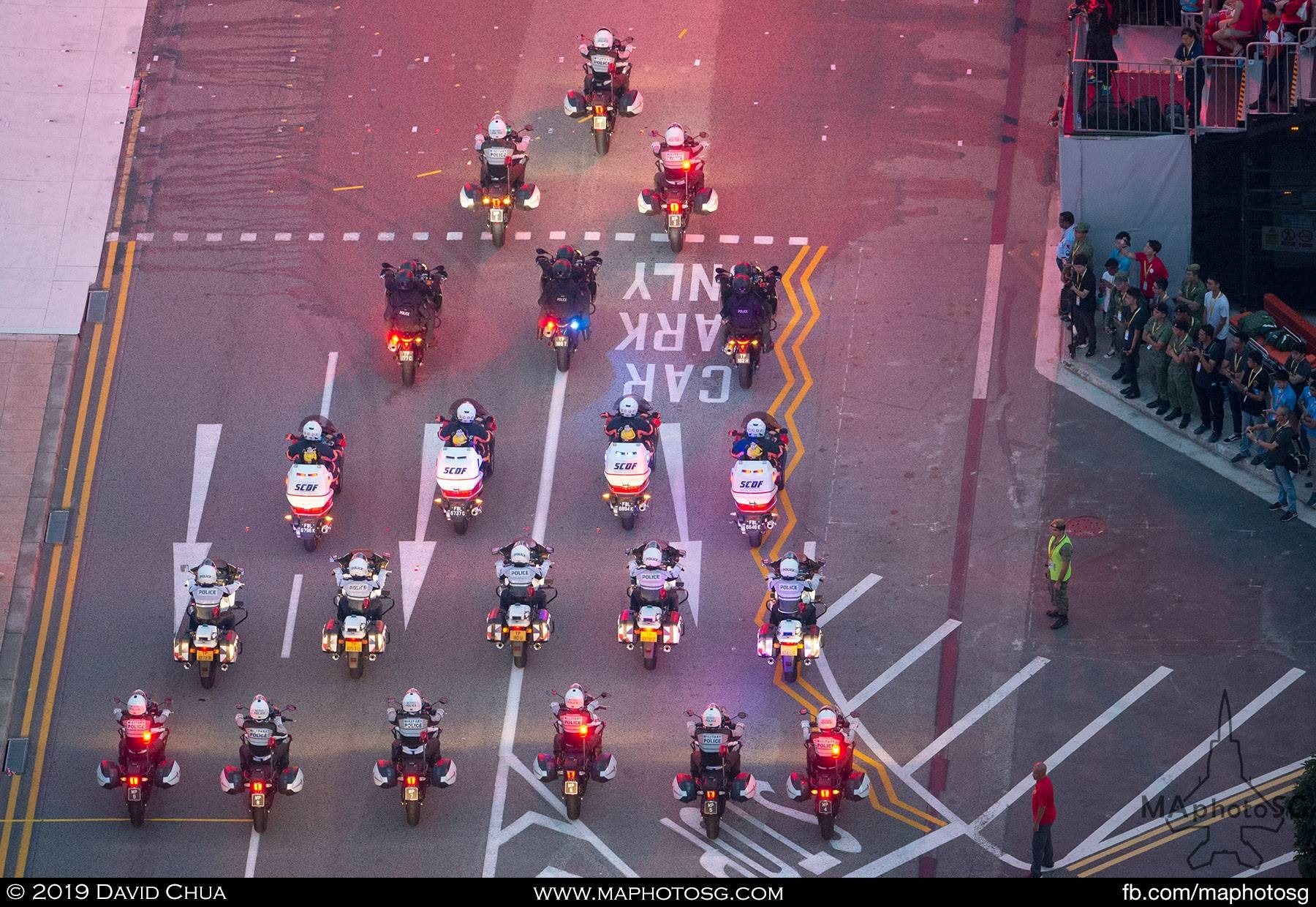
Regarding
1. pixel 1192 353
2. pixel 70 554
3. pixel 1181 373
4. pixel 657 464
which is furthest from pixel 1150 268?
pixel 70 554

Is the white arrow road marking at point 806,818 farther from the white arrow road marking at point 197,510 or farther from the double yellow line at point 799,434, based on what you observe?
the white arrow road marking at point 197,510

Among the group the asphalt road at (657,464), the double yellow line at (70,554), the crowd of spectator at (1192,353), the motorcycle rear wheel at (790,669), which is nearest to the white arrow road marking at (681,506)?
the asphalt road at (657,464)

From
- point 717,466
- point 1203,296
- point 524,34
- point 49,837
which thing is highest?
point 524,34

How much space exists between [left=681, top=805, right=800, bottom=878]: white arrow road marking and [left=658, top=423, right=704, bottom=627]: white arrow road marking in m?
3.86

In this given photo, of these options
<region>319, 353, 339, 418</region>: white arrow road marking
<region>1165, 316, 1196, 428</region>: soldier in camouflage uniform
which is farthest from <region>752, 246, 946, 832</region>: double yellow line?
<region>319, 353, 339, 418</region>: white arrow road marking

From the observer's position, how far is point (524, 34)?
5803 cm

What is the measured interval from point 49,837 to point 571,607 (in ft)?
28.9

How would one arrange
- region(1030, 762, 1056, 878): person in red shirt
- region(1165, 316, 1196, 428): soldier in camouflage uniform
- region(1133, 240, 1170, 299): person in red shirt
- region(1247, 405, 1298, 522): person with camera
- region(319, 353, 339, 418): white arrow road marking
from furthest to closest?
region(319, 353, 339, 418): white arrow road marking, region(1133, 240, 1170, 299): person in red shirt, region(1165, 316, 1196, 428): soldier in camouflage uniform, region(1247, 405, 1298, 522): person with camera, region(1030, 762, 1056, 878): person in red shirt

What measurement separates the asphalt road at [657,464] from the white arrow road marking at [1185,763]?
0.13m

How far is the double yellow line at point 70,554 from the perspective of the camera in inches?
1802

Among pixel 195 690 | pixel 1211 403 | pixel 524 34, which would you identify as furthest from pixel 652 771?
pixel 524 34

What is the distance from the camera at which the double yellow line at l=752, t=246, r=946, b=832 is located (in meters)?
44.7

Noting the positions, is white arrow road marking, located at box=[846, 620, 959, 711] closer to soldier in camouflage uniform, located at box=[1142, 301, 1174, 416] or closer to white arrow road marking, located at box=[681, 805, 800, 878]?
white arrow road marking, located at box=[681, 805, 800, 878]

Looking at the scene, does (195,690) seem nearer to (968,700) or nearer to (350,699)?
(350,699)
